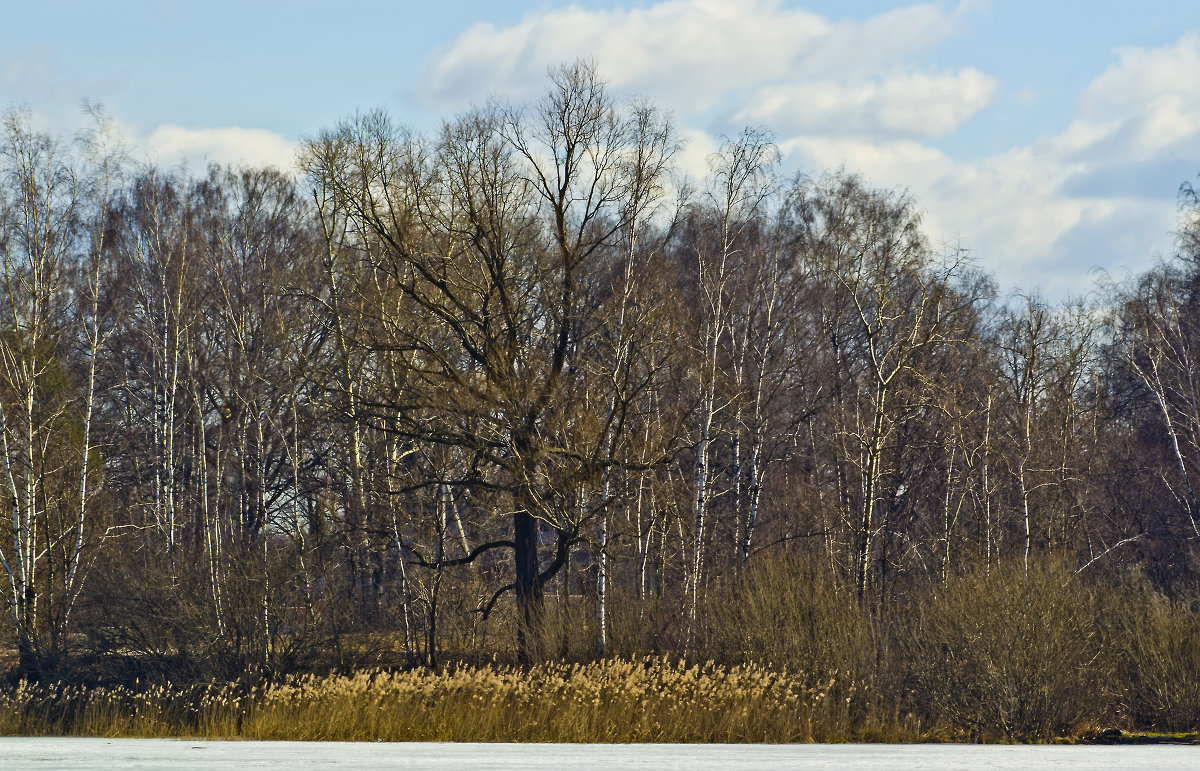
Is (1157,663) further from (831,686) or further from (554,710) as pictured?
(554,710)

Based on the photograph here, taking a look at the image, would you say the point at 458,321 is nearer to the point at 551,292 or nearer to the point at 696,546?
the point at 551,292

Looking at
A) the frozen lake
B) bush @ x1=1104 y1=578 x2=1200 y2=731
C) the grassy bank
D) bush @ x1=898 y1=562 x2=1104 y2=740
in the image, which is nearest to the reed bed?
the grassy bank

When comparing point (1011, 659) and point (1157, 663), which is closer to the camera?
point (1011, 659)

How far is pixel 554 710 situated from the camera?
47.5ft

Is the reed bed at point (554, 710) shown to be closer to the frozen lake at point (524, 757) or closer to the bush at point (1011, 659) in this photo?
the bush at point (1011, 659)

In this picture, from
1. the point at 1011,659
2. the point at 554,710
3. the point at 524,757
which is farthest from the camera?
the point at 1011,659

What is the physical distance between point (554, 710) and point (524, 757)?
9052mm

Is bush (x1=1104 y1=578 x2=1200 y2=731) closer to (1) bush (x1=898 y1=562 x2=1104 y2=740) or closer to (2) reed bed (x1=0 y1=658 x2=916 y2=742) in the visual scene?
(1) bush (x1=898 y1=562 x2=1104 y2=740)

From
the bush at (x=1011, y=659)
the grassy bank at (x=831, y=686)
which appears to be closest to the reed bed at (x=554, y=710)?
the grassy bank at (x=831, y=686)

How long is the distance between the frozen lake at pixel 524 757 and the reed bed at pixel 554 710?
23.8ft

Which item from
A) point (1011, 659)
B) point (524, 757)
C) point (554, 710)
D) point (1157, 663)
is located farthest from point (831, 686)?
point (524, 757)

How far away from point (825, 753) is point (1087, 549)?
25.1 m

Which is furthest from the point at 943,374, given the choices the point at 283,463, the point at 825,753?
the point at 825,753

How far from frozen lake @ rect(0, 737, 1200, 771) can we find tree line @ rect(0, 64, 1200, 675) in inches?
442
